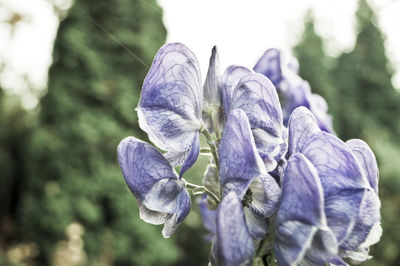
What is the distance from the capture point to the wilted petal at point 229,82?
1.64 ft

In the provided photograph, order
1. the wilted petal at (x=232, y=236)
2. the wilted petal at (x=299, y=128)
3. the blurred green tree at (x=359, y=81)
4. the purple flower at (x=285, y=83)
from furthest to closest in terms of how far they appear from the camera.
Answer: the blurred green tree at (x=359, y=81) < the purple flower at (x=285, y=83) < the wilted petal at (x=299, y=128) < the wilted petal at (x=232, y=236)

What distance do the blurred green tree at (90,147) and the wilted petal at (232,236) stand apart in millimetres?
2970

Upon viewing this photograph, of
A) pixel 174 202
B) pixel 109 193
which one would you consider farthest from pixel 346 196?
pixel 109 193

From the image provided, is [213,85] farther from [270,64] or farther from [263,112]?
[270,64]

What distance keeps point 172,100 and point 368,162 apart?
233 millimetres

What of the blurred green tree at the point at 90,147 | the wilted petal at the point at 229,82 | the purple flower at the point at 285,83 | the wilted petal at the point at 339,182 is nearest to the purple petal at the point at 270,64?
the purple flower at the point at 285,83

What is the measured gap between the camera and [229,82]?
51cm

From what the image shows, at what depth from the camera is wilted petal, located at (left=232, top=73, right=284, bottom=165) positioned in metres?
0.46

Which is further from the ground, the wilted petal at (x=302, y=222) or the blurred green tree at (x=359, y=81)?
the blurred green tree at (x=359, y=81)

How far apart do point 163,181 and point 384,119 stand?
33.6 ft

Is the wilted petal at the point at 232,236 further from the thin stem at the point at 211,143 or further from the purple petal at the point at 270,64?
the purple petal at the point at 270,64

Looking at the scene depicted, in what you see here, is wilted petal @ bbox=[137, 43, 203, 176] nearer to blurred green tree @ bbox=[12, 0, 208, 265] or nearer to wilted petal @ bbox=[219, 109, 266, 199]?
wilted petal @ bbox=[219, 109, 266, 199]

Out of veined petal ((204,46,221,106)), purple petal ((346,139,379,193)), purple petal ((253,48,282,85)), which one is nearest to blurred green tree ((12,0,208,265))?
purple petal ((253,48,282,85))

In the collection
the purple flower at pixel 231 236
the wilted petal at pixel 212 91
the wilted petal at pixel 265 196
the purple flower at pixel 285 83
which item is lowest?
the purple flower at pixel 231 236
